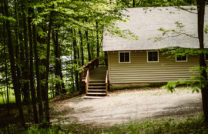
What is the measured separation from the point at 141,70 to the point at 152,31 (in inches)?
151

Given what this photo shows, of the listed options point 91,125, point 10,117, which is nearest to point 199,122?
point 91,125

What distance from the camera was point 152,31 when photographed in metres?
17.0

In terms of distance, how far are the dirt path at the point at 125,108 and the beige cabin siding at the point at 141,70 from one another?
2.63 m

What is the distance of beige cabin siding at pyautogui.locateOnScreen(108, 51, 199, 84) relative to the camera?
16.5 m

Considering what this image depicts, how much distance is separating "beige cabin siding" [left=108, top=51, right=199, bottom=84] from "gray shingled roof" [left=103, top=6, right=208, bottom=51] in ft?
3.12

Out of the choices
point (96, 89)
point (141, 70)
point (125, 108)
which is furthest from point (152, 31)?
point (125, 108)

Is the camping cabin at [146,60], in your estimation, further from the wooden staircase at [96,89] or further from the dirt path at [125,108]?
the dirt path at [125,108]

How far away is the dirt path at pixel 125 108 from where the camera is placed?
29.9 feet

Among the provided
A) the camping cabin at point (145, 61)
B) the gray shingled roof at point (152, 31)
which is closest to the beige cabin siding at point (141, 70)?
the camping cabin at point (145, 61)

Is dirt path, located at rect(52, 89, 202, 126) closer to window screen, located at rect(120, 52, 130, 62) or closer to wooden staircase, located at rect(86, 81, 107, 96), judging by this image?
wooden staircase, located at rect(86, 81, 107, 96)

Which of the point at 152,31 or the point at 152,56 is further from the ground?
the point at 152,31

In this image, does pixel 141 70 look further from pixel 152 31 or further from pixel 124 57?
pixel 152 31

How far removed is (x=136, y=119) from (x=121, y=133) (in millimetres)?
2168

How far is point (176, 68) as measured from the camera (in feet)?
53.9
